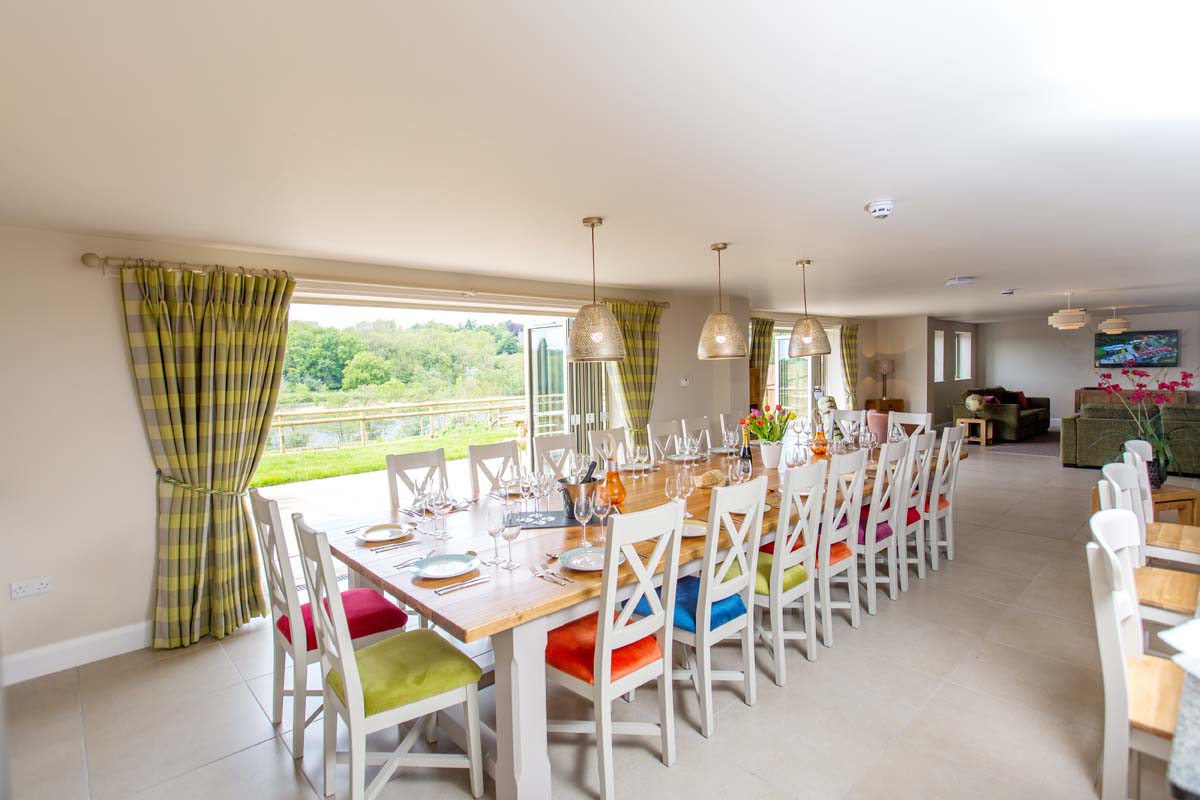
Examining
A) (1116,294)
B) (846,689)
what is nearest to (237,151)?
(846,689)

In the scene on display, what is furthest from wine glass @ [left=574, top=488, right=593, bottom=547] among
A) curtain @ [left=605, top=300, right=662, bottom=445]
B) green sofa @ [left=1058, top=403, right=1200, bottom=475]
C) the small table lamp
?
the small table lamp

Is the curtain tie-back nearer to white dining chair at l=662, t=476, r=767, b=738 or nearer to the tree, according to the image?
white dining chair at l=662, t=476, r=767, b=738

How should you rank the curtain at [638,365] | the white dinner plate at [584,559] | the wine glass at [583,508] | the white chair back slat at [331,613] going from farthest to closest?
the curtain at [638,365], the wine glass at [583,508], the white dinner plate at [584,559], the white chair back slat at [331,613]

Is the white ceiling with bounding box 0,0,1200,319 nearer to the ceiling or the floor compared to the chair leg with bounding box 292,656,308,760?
nearer to the ceiling

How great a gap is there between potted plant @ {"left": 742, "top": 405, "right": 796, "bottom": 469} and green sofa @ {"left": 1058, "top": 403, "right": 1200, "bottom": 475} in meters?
4.77

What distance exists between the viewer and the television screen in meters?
10.6

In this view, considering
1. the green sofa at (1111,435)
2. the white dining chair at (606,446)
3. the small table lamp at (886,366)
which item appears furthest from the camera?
the small table lamp at (886,366)

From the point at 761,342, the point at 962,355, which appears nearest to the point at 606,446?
the point at 761,342

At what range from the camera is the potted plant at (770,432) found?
161 inches

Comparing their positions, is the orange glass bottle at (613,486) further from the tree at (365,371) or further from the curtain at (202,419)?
Answer: the tree at (365,371)

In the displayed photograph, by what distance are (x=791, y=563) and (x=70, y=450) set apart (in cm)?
369

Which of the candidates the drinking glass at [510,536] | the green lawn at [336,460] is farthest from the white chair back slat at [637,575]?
the green lawn at [336,460]

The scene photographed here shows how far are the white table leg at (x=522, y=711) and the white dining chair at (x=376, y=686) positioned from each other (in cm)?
16

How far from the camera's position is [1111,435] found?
736 cm
